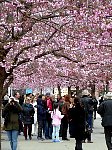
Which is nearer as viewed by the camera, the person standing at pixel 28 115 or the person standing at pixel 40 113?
the person standing at pixel 28 115

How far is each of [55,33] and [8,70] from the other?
1624 mm

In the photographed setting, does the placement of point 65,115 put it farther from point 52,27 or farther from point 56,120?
point 52,27

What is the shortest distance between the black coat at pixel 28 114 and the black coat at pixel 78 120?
6.14 metres

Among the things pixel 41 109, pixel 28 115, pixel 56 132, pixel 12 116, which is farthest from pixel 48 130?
pixel 12 116

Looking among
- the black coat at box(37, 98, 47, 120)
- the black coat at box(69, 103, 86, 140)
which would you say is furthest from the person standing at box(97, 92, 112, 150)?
the black coat at box(37, 98, 47, 120)

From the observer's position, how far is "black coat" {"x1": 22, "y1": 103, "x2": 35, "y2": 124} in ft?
64.5

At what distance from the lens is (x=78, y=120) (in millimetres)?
13586

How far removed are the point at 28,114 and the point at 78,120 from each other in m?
6.34

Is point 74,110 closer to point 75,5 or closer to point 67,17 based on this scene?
point 67,17

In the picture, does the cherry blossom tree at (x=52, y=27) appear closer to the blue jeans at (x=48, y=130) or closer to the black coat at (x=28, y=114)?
the black coat at (x=28, y=114)

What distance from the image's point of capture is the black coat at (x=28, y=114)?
19655 millimetres

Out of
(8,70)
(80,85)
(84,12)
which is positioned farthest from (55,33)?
(80,85)

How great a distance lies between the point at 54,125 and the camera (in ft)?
62.6

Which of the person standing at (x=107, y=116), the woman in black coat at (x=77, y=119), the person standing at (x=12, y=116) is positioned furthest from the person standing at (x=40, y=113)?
the person standing at (x=107, y=116)
